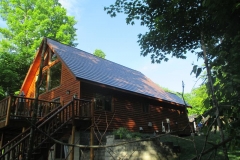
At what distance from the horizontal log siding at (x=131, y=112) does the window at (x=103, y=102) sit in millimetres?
266

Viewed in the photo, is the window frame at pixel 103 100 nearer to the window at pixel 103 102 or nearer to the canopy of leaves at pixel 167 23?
the window at pixel 103 102

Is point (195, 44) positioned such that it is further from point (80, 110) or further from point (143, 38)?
point (80, 110)

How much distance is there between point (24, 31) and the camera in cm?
2352

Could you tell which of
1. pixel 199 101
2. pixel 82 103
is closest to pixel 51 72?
pixel 82 103

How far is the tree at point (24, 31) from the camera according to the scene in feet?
67.8

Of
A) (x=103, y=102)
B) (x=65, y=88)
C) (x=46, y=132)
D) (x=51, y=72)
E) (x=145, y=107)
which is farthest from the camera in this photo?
(x=145, y=107)

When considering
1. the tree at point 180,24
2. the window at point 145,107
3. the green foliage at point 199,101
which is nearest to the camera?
the green foliage at point 199,101

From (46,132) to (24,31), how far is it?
727 inches

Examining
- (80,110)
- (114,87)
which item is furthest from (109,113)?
(80,110)

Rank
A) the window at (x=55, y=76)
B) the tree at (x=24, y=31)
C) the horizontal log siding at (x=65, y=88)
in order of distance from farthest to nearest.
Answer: the tree at (x=24, y=31)
the window at (x=55, y=76)
the horizontal log siding at (x=65, y=88)

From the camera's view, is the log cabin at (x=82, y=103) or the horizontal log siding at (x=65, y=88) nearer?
the log cabin at (x=82, y=103)

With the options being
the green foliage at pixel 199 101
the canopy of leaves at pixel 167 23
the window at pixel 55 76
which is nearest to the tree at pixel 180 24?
the canopy of leaves at pixel 167 23

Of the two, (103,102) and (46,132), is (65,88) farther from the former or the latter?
(46,132)

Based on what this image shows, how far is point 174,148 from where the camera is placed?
29.4ft
